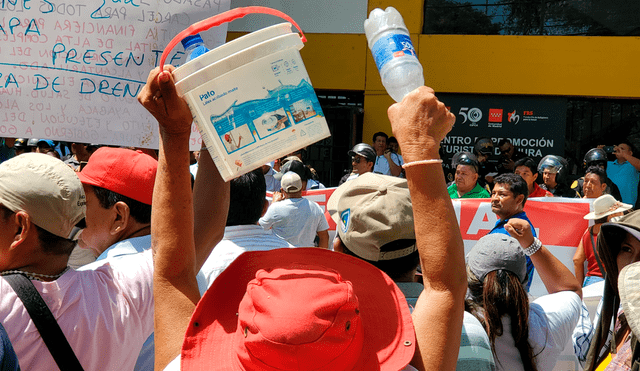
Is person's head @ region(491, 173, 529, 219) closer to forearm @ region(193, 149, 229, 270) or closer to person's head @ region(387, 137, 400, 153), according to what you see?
forearm @ region(193, 149, 229, 270)

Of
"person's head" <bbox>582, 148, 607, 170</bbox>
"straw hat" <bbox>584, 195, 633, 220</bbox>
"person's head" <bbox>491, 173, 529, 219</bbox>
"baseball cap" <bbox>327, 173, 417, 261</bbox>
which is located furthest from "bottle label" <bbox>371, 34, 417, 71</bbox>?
"person's head" <bbox>582, 148, 607, 170</bbox>

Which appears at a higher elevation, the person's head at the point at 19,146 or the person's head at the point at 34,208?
the person's head at the point at 34,208

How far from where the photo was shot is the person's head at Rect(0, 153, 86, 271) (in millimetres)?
1718

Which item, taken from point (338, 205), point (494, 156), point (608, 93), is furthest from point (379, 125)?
point (338, 205)

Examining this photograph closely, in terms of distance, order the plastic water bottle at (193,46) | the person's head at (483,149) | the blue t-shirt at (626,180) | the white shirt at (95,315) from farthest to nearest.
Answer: the person's head at (483,149), the blue t-shirt at (626,180), the plastic water bottle at (193,46), the white shirt at (95,315)

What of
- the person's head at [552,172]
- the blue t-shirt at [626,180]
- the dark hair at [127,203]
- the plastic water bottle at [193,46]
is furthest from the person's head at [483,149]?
the plastic water bottle at [193,46]

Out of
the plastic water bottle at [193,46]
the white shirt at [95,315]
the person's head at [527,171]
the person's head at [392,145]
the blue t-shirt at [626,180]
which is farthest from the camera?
the person's head at [392,145]

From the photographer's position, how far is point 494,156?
40.1ft

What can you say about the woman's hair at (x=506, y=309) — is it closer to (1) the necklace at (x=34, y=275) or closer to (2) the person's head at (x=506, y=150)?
(1) the necklace at (x=34, y=275)

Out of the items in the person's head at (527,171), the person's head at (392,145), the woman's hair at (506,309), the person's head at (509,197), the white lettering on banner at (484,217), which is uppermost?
the woman's hair at (506,309)

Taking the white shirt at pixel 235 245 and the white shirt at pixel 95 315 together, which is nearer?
the white shirt at pixel 95 315

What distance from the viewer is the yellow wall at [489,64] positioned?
39.7 feet

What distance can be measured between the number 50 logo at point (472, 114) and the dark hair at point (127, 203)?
10802mm

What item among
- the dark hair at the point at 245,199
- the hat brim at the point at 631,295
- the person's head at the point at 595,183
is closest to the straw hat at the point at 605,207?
the person's head at the point at 595,183
